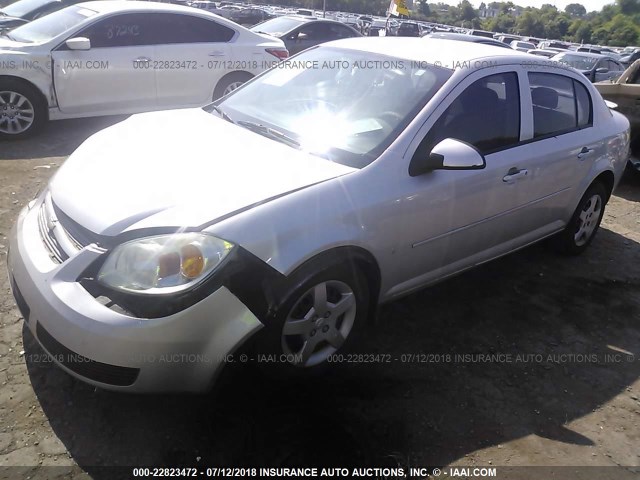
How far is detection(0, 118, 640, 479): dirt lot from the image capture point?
2.43m

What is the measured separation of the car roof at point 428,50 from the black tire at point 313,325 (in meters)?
1.50

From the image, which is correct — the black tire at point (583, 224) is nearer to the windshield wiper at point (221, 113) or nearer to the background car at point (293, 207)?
the background car at point (293, 207)

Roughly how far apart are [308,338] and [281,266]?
0.51 meters

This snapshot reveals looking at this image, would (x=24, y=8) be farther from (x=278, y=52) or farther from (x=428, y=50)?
(x=428, y=50)

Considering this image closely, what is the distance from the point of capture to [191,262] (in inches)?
90.4

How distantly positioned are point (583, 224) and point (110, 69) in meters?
5.49

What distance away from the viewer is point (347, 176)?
275 cm

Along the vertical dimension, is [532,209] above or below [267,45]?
below

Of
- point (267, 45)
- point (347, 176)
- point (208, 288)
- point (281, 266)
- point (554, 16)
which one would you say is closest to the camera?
point (208, 288)

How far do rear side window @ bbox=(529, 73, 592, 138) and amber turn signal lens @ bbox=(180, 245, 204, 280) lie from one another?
2.55m

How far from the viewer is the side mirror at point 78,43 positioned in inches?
245

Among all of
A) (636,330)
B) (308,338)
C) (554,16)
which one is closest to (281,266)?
(308,338)

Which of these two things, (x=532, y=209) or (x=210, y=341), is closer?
(x=210, y=341)

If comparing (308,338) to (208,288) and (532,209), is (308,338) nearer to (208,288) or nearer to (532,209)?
(208,288)
